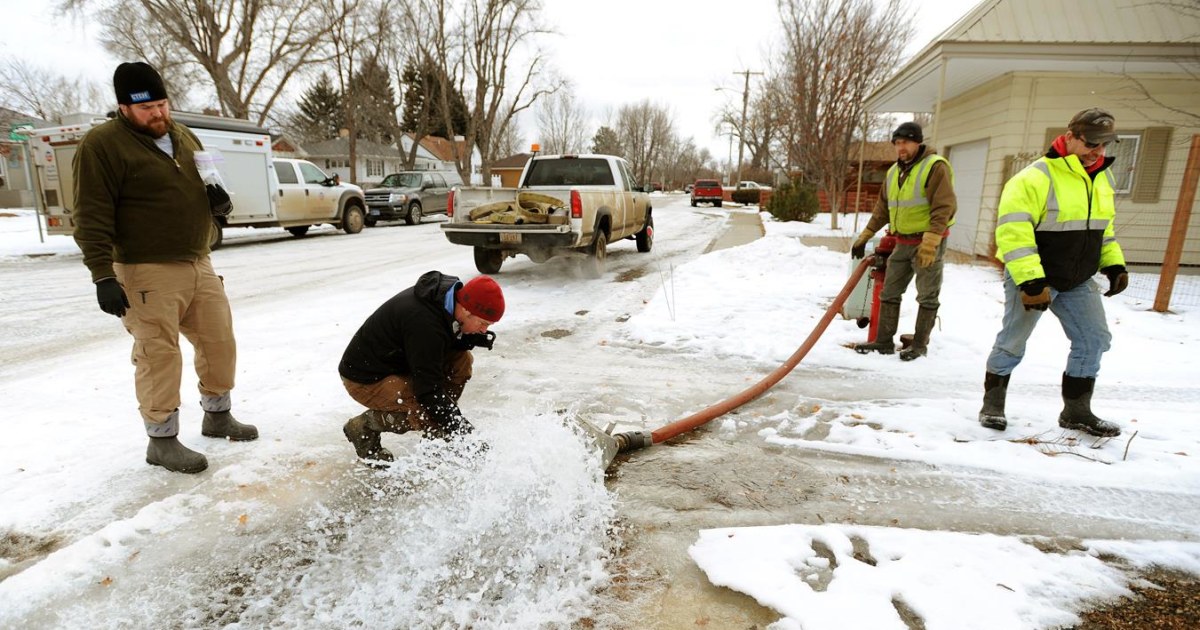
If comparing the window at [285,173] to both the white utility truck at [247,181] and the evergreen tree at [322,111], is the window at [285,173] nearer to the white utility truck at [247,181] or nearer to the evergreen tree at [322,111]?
the white utility truck at [247,181]

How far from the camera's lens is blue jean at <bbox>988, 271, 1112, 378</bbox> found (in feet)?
11.4

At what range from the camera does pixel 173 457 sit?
3.13 metres

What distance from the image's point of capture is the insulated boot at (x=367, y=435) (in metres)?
3.13

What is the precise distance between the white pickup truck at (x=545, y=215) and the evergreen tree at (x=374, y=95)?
2564cm

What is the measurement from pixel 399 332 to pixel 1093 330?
3815 millimetres

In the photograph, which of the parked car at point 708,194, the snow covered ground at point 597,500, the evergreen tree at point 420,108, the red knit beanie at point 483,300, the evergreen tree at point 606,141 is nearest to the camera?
the snow covered ground at point 597,500

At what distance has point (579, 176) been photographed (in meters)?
10.0

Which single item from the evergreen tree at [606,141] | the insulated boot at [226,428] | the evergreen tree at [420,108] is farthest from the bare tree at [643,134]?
the insulated boot at [226,428]

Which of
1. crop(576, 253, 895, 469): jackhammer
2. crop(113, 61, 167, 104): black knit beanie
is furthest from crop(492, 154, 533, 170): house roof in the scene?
crop(113, 61, 167, 104): black knit beanie

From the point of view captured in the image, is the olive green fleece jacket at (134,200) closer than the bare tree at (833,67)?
Answer: Yes

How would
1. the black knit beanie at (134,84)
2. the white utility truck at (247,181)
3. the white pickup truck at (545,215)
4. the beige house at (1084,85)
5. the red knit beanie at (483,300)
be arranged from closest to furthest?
the red knit beanie at (483,300)
the black knit beanie at (134,84)
the white pickup truck at (545,215)
the beige house at (1084,85)
the white utility truck at (247,181)

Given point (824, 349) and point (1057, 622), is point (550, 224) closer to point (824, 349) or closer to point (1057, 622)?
point (824, 349)

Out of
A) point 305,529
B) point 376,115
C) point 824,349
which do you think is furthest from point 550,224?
point 376,115

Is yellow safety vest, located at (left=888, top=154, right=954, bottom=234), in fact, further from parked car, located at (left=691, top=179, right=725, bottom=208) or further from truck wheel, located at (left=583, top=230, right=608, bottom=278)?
parked car, located at (left=691, top=179, right=725, bottom=208)
